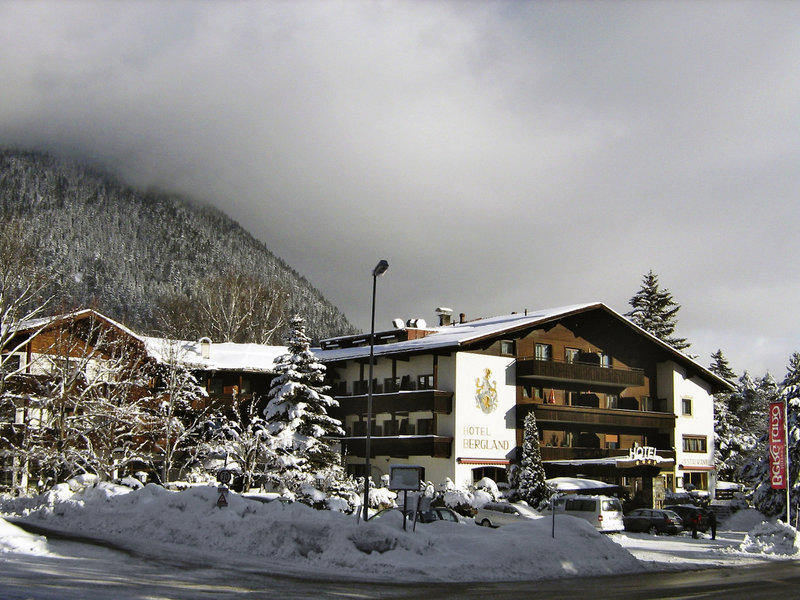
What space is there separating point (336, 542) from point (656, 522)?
2424 cm

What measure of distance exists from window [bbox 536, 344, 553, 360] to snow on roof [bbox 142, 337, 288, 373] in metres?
17.6

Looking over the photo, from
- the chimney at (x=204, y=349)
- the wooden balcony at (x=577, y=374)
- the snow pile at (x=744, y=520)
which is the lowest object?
the snow pile at (x=744, y=520)

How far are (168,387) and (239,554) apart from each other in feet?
84.7

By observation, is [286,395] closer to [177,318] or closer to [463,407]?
[463,407]

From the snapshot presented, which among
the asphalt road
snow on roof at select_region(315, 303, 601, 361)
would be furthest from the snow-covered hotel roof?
the asphalt road

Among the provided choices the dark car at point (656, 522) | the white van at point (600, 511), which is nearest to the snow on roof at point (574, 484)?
the dark car at point (656, 522)

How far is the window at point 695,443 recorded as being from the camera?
204 feet

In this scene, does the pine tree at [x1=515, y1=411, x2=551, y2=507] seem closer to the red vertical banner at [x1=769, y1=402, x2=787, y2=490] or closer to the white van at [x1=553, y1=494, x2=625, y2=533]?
the white van at [x1=553, y1=494, x2=625, y2=533]

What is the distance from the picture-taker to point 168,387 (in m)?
45.3

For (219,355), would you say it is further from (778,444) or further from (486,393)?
(778,444)

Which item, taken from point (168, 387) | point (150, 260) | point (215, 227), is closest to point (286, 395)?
point (168, 387)

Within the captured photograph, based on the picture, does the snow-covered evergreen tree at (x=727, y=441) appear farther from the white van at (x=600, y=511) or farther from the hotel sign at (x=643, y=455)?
the white van at (x=600, y=511)

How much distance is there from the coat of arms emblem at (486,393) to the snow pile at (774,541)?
22.8m

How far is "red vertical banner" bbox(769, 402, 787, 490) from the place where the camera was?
3806 cm
